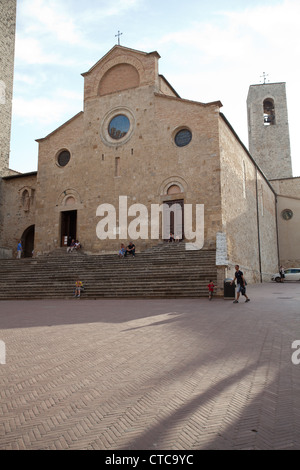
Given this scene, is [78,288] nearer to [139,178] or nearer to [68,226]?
[139,178]

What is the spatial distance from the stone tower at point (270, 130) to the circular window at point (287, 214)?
6411 millimetres

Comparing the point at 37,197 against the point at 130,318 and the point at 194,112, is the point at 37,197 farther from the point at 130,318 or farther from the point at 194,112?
the point at 130,318

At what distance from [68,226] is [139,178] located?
685 cm

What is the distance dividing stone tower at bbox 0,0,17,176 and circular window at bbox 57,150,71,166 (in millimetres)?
6249

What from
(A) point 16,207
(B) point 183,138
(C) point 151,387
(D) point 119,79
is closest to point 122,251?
(B) point 183,138

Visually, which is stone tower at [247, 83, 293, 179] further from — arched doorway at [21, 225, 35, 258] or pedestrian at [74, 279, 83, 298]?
pedestrian at [74, 279, 83, 298]

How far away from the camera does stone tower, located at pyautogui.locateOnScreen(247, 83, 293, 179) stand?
41625mm

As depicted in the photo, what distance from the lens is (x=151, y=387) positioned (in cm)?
414

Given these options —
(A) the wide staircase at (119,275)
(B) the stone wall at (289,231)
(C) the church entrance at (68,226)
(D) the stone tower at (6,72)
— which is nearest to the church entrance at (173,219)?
(A) the wide staircase at (119,275)

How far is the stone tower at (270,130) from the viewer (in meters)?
41.6

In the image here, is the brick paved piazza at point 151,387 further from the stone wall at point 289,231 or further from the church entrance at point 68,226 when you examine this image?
the stone wall at point 289,231

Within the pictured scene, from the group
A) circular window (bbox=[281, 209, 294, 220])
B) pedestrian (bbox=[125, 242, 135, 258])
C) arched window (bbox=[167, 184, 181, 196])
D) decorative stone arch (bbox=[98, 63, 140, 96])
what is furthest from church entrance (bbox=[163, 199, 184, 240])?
circular window (bbox=[281, 209, 294, 220])

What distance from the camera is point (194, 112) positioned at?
2189 centimetres

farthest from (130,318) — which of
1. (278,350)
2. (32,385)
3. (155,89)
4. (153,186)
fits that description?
(155,89)
